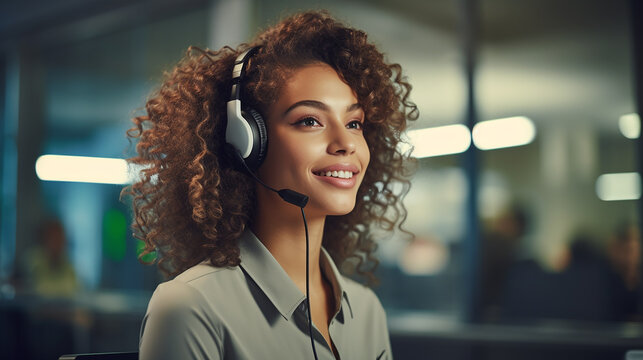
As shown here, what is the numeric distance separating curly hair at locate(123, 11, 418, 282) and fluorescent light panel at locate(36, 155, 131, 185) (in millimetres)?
3706

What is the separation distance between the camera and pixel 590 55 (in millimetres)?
3031

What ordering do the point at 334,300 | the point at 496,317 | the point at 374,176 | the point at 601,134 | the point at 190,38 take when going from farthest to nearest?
the point at 190,38 → the point at 496,317 → the point at 601,134 → the point at 374,176 → the point at 334,300

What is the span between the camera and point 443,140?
3.39 metres

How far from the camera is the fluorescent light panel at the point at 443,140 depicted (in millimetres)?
3344

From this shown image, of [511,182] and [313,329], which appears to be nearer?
[313,329]

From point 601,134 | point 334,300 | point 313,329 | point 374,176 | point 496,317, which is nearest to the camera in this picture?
point 313,329

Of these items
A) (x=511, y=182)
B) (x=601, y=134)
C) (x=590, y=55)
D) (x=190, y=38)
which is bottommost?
(x=511, y=182)

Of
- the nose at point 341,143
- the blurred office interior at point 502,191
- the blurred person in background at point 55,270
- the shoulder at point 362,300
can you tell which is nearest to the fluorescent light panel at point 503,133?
the blurred office interior at point 502,191

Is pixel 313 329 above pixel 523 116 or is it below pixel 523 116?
below

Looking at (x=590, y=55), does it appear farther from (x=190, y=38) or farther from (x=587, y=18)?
(x=190, y=38)

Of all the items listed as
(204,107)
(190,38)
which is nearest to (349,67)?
(204,107)

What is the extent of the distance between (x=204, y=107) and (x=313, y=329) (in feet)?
1.59

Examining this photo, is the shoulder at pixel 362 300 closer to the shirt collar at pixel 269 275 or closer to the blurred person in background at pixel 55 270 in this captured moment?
the shirt collar at pixel 269 275

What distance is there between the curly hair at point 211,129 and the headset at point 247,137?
1.5 inches
